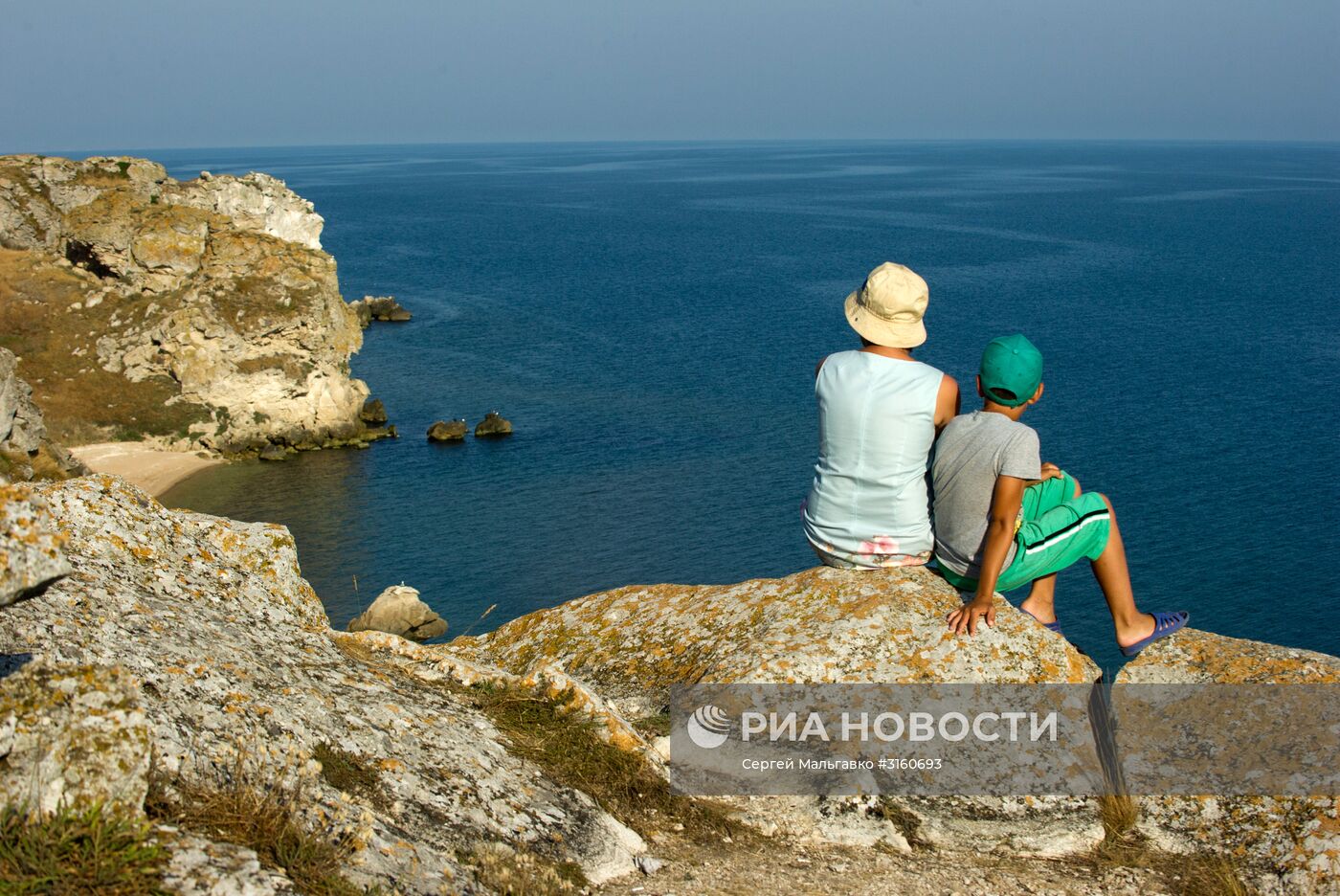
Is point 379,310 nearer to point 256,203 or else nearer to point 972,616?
point 256,203

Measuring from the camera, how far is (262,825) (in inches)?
170

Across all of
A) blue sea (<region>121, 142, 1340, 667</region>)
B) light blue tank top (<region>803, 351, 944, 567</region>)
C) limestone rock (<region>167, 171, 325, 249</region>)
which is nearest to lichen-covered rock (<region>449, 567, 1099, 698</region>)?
light blue tank top (<region>803, 351, 944, 567</region>)

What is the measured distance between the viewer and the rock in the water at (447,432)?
67062 millimetres

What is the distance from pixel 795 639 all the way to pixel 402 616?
3559cm

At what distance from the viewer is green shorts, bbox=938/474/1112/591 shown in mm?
6695

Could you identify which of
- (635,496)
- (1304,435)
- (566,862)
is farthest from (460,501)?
(566,862)

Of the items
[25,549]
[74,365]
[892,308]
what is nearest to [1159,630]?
[892,308]

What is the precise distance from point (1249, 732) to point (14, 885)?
5.84 metres

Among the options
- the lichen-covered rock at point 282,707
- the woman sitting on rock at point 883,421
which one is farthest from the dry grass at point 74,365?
the woman sitting on rock at point 883,421

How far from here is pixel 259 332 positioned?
67125mm

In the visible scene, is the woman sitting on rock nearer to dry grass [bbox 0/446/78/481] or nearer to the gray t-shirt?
the gray t-shirt

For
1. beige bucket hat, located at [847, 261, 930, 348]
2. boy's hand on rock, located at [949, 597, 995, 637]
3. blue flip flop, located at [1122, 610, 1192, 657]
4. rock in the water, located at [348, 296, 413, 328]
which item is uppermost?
beige bucket hat, located at [847, 261, 930, 348]

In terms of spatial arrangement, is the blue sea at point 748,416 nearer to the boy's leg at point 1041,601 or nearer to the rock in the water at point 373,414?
the rock in the water at point 373,414

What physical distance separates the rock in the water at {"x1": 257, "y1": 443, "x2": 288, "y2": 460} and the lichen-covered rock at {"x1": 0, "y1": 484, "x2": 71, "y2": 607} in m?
64.8
